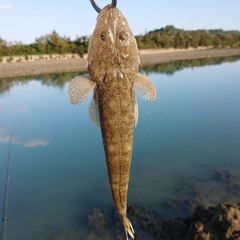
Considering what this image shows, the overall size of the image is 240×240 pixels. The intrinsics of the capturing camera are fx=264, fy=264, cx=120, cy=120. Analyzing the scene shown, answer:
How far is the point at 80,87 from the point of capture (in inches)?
73.0

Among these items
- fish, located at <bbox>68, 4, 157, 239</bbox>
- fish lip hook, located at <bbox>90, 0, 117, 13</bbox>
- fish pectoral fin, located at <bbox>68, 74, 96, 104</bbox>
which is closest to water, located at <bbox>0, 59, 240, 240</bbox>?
fish, located at <bbox>68, 4, 157, 239</bbox>

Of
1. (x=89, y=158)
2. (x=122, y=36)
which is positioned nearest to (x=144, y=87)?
(x=122, y=36)

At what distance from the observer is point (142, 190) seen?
309 inches

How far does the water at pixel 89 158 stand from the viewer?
7246 mm

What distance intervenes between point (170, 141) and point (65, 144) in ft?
15.2

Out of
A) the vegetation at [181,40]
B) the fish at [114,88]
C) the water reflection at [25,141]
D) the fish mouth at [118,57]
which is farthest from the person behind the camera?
the vegetation at [181,40]

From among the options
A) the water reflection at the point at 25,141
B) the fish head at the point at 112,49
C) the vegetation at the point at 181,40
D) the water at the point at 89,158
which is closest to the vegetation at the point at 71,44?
the vegetation at the point at 181,40

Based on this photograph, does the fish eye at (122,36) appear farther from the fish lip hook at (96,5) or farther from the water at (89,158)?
the water at (89,158)

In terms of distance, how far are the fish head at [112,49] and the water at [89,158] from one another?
5.33 m

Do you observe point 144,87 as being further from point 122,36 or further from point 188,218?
point 188,218

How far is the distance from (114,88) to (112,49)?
33 cm

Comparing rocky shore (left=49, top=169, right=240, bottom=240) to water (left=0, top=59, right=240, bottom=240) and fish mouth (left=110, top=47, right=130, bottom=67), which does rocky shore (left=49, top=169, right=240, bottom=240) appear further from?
fish mouth (left=110, top=47, right=130, bottom=67)

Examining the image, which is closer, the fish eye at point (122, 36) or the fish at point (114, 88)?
the fish at point (114, 88)

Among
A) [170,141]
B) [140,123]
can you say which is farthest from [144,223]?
[140,123]
